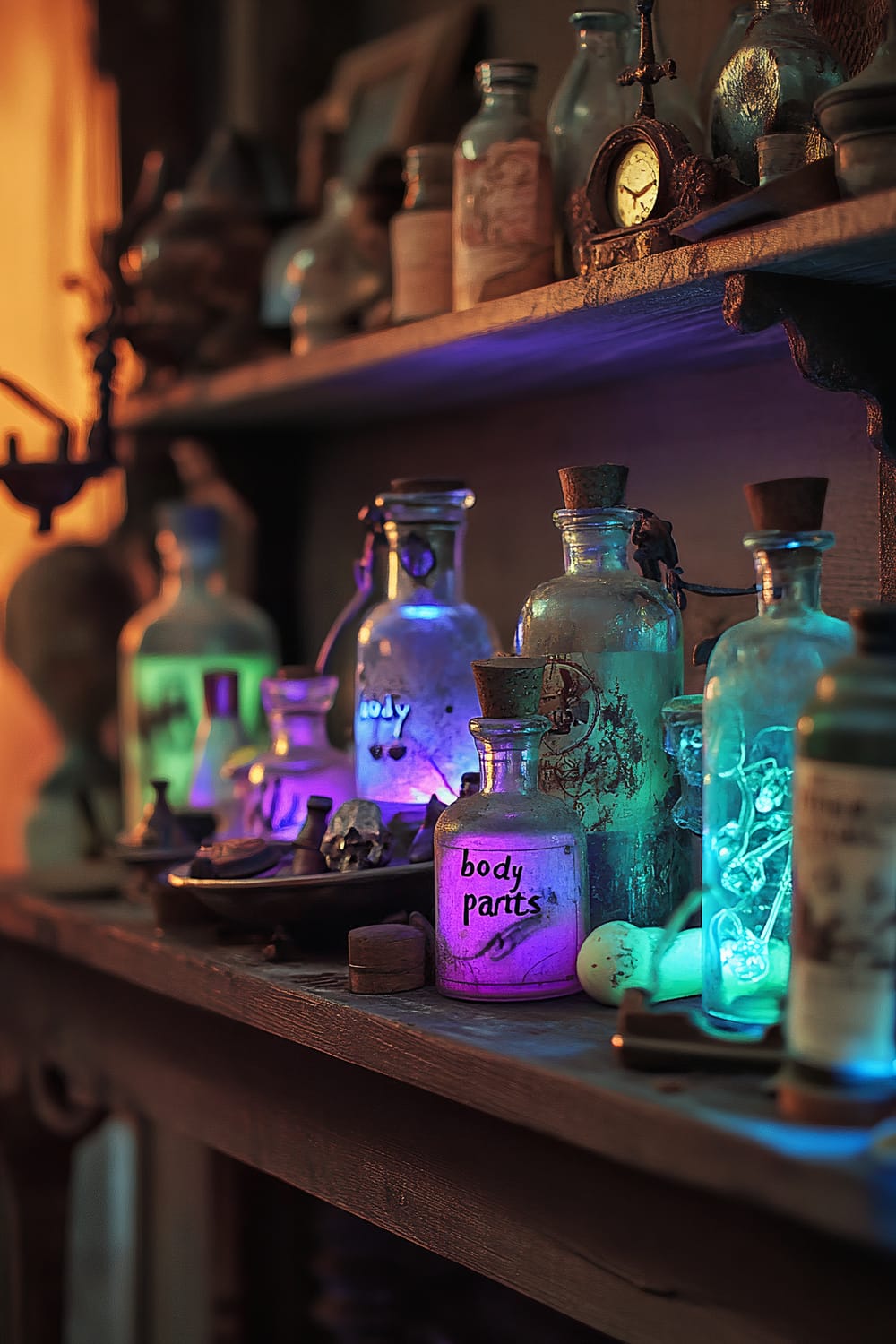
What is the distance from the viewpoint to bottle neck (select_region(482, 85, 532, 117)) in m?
1.16

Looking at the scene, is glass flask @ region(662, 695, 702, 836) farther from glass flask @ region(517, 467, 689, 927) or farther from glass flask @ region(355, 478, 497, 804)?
glass flask @ region(355, 478, 497, 804)

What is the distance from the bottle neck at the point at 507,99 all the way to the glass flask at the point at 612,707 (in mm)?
339

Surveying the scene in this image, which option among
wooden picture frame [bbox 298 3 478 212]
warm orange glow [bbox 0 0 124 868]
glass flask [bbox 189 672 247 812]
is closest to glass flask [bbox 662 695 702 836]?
glass flask [bbox 189 672 247 812]

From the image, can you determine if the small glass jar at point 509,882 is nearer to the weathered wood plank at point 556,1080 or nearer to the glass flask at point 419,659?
the weathered wood plank at point 556,1080

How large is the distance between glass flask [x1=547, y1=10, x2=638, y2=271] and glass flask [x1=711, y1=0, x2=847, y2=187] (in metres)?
0.15

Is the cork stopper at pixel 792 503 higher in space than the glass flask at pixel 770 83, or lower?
lower

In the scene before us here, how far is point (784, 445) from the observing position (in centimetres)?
114

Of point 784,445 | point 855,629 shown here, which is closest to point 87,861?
point 784,445

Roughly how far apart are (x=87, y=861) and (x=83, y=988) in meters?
0.17

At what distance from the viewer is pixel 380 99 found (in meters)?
1.59

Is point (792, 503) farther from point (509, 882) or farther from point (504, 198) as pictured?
point (504, 198)

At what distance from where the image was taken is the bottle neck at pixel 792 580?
0.86 metres

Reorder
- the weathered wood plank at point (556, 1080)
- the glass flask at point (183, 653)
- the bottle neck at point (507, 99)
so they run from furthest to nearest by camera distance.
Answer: the glass flask at point (183, 653) < the bottle neck at point (507, 99) < the weathered wood plank at point (556, 1080)

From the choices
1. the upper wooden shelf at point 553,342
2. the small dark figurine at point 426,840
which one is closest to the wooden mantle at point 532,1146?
the small dark figurine at point 426,840
